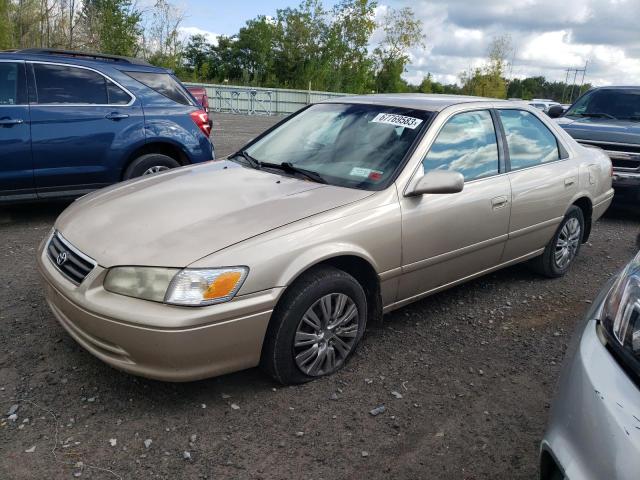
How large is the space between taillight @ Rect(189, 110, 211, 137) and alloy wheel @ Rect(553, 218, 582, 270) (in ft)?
13.4

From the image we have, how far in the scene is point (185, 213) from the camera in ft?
9.88

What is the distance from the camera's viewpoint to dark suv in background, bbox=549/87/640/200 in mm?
7320

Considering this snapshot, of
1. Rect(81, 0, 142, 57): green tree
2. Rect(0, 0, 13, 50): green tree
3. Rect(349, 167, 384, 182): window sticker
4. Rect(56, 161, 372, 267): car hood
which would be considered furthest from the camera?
Rect(81, 0, 142, 57): green tree

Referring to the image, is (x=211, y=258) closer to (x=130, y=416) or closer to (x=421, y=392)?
(x=130, y=416)

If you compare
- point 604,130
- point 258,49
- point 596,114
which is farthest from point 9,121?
point 258,49

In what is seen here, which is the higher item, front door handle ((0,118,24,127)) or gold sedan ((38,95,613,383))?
front door handle ((0,118,24,127))

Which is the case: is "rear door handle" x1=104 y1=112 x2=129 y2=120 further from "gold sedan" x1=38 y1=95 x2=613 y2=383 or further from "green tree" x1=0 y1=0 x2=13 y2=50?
"green tree" x1=0 y1=0 x2=13 y2=50

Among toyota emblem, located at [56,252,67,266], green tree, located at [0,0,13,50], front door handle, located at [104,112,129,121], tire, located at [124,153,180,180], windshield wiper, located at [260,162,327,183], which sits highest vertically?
green tree, located at [0,0,13,50]

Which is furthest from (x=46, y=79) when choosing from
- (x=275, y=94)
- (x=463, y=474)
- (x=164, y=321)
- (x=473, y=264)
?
(x=275, y=94)

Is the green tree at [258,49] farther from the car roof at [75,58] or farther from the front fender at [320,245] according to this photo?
the front fender at [320,245]

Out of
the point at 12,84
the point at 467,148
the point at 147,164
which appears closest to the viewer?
the point at 467,148

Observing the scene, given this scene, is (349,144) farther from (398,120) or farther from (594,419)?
(594,419)

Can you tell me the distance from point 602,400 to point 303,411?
1.63 metres

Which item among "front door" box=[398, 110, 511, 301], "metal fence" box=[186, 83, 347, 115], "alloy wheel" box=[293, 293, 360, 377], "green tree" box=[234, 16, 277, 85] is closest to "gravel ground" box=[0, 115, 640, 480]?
"alloy wheel" box=[293, 293, 360, 377]
